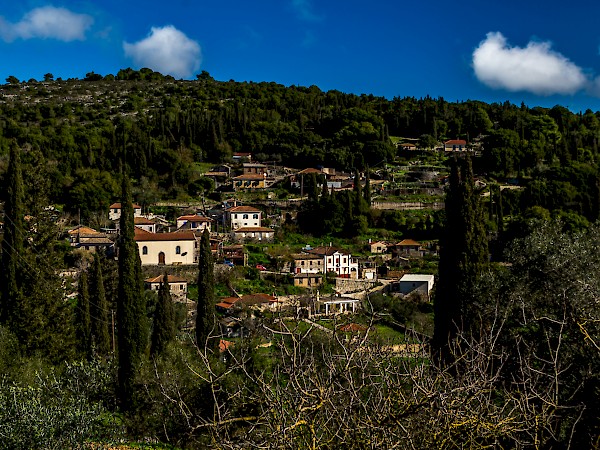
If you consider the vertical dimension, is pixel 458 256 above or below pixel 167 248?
above

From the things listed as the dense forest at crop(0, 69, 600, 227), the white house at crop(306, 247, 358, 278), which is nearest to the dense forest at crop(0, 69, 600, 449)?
the dense forest at crop(0, 69, 600, 227)

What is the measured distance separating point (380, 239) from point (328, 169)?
20082 mm

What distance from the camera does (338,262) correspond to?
40594 millimetres

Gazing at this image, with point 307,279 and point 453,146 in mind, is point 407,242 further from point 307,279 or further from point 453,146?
point 453,146

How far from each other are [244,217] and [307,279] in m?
12.8

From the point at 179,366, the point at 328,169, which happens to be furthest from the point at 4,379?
→ the point at 328,169

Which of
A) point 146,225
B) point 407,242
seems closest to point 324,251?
point 407,242

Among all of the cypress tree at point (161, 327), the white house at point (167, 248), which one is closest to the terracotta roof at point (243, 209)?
the white house at point (167, 248)

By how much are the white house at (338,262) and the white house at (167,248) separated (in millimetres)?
8274

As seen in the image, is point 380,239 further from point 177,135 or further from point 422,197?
point 177,135

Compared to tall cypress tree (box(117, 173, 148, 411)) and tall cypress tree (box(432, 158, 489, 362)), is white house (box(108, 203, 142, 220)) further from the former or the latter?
tall cypress tree (box(432, 158, 489, 362))

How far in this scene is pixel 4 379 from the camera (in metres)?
11.7

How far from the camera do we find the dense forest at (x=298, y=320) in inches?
169

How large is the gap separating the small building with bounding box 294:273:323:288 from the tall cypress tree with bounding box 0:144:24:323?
21.3 m
